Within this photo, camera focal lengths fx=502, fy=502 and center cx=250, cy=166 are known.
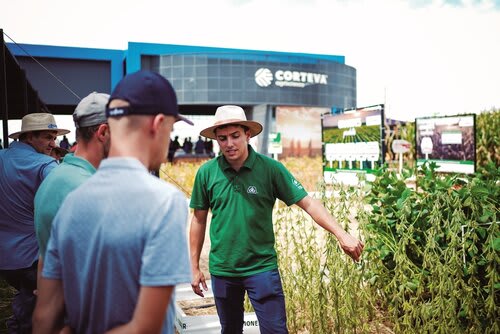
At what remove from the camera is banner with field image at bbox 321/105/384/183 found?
512 inches

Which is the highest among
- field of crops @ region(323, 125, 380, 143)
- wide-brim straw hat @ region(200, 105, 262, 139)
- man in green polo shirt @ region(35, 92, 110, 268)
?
field of crops @ region(323, 125, 380, 143)

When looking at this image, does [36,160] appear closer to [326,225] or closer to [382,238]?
[326,225]

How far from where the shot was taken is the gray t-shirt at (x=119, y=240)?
4.56 ft

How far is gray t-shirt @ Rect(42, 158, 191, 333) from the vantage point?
4.56 feet

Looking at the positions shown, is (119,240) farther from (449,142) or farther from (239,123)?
(449,142)

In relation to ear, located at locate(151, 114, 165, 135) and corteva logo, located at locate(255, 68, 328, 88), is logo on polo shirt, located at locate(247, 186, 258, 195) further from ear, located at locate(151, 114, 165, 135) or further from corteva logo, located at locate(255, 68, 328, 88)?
corteva logo, located at locate(255, 68, 328, 88)

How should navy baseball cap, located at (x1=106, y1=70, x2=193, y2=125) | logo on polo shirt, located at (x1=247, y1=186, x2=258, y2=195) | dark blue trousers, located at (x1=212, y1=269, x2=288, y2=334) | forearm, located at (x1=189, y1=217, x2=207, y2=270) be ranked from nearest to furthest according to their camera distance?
navy baseball cap, located at (x1=106, y1=70, x2=193, y2=125) → dark blue trousers, located at (x1=212, y1=269, x2=288, y2=334) → logo on polo shirt, located at (x1=247, y1=186, x2=258, y2=195) → forearm, located at (x1=189, y1=217, x2=207, y2=270)

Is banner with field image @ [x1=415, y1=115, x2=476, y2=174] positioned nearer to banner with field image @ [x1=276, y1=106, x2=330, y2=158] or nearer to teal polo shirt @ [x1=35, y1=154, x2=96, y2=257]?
teal polo shirt @ [x1=35, y1=154, x2=96, y2=257]

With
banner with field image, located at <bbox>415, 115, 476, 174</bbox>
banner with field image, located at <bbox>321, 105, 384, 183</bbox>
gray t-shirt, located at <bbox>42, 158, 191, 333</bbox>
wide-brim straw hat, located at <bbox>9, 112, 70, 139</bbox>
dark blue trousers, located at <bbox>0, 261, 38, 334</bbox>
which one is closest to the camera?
gray t-shirt, located at <bbox>42, 158, 191, 333</bbox>

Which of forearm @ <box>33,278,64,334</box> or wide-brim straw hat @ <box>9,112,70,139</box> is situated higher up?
wide-brim straw hat @ <box>9,112,70,139</box>

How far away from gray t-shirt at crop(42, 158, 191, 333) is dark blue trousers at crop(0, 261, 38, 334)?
8.46 ft

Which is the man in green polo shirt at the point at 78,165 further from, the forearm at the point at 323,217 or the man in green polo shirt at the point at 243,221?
the forearm at the point at 323,217

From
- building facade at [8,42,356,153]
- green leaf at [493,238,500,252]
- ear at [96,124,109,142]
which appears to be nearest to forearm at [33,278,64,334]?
ear at [96,124,109,142]

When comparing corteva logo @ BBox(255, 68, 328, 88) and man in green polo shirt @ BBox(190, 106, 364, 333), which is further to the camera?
corteva logo @ BBox(255, 68, 328, 88)
